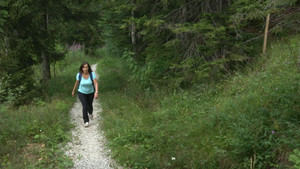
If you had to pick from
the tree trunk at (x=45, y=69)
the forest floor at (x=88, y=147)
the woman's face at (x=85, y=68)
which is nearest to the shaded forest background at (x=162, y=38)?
the tree trunk at (x=45, y=69)

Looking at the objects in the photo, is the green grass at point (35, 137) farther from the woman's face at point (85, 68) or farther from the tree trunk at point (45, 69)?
the tree trunk at point (45, 69)

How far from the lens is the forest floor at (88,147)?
16.0 ft

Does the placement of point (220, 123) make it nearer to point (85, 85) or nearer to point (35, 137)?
point (85, 85)

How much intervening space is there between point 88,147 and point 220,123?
3.26 metres

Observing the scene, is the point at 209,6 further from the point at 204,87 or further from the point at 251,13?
the point at 204,87

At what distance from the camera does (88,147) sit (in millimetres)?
5617

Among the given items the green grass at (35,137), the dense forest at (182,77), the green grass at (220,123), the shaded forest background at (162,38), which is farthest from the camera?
the shaded forest background at (162,38)

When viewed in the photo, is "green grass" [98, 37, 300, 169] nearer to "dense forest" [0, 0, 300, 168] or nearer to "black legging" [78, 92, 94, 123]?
"dense forest" [0, 0, 300, 168]

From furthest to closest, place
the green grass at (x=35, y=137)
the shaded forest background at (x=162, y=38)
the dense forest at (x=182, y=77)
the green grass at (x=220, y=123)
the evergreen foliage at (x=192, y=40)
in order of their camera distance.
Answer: the shaded forest background at (x=162, y=38), the evergreen foliage at (x=192, y=40), the green grass at (x=35, y=137), the dense forest at (x=182, y=77), the green grass at (x=220, y=123)

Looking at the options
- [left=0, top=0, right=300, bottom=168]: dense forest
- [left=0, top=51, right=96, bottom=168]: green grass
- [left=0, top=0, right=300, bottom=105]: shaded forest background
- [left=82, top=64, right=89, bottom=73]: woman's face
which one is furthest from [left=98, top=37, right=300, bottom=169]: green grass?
[left=82, top=64, right=89, bottom=73]: woman's face

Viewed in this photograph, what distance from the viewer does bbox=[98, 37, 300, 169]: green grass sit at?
13.2 ft

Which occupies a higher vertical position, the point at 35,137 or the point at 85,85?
the point at 85,85

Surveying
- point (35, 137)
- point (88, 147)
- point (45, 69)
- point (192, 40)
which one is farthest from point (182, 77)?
point (45, 69)

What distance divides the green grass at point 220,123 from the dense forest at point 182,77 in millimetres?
24
